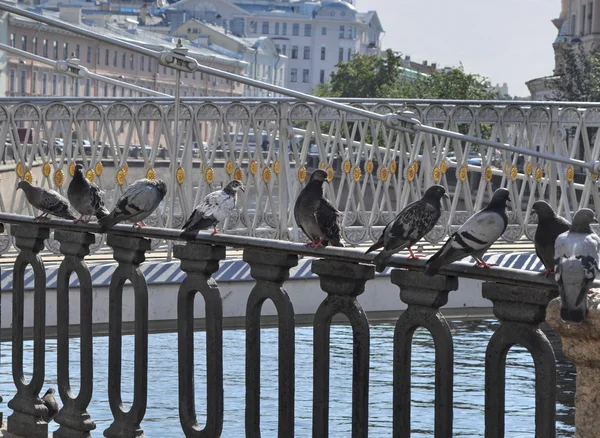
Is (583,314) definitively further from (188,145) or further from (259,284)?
(188,145)

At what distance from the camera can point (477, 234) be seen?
3.94 meters

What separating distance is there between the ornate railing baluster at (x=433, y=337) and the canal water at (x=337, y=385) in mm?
4562

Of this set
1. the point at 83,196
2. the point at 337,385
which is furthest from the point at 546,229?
the point at 337,385

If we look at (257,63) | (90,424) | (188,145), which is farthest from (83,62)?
(90,424)

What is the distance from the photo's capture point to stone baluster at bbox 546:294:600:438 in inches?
118

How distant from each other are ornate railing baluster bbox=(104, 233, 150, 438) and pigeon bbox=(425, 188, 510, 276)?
0.93 m

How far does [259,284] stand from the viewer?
12.6 feet

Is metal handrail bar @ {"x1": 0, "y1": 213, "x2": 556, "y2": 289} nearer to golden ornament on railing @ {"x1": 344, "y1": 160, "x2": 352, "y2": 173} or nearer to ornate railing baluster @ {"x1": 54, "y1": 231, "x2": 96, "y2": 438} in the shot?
ornate railing baluster @ {"x1": 54, "y1": 231, "x2": 96, "y2": 438}

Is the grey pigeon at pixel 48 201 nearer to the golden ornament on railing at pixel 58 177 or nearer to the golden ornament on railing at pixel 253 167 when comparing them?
the golden ornament on railing at pixel 58 177

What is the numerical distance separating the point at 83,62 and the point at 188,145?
7000 cm

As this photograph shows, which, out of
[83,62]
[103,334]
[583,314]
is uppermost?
[83,62]

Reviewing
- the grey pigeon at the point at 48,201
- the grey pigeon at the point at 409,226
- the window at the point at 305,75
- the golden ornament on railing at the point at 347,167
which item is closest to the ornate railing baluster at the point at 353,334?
→ the grey pigeon at the point at 409,226

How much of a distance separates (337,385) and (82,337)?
20.3ft

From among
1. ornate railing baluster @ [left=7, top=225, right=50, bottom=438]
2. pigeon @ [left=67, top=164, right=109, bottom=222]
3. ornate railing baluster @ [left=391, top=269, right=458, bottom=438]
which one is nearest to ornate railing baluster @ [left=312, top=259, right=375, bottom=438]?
ornate railing baluster @ [left=391, top=269, right=458, bottom=438]
